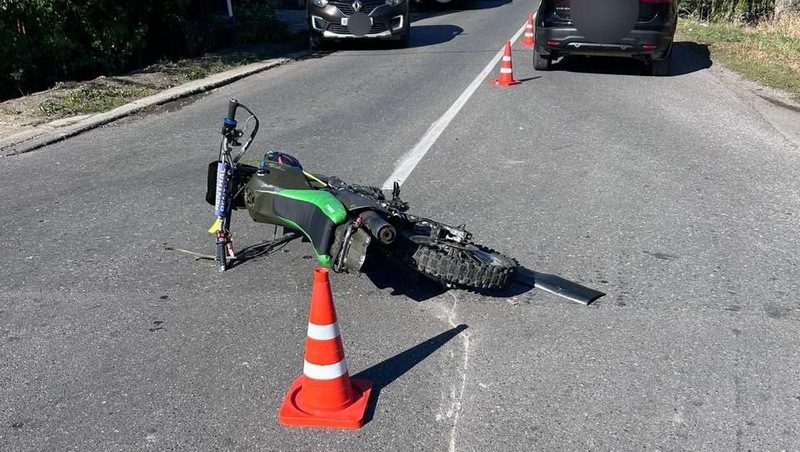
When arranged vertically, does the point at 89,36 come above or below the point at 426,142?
above

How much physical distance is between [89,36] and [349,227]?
375 inches

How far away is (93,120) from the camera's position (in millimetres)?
9375

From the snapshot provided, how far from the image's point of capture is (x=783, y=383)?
363cm

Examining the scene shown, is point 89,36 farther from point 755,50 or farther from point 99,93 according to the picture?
point 755,50

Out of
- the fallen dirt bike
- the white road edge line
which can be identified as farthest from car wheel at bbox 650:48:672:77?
the fallen dirt bike

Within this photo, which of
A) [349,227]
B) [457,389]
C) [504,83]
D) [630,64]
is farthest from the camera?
[630,64]

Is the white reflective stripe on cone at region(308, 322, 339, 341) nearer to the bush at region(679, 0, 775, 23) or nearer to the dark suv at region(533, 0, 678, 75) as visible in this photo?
the dark suv at region(533, 0, 678, 75)

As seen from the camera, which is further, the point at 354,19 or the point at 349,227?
the point at 354,19

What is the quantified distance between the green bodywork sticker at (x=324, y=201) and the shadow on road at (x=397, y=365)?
806 millimetres

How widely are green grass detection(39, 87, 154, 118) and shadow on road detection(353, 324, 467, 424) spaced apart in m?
7.24

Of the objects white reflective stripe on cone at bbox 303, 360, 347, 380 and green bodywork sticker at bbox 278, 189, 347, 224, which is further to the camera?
green bodywork sticker at bbox 278, 189, 347, 224

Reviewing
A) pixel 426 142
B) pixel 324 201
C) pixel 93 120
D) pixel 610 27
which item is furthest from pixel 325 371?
pixel 610 27

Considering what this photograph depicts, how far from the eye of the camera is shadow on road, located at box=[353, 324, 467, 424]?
3611 mm

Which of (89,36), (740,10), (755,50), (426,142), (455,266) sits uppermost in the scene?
(455,266)
